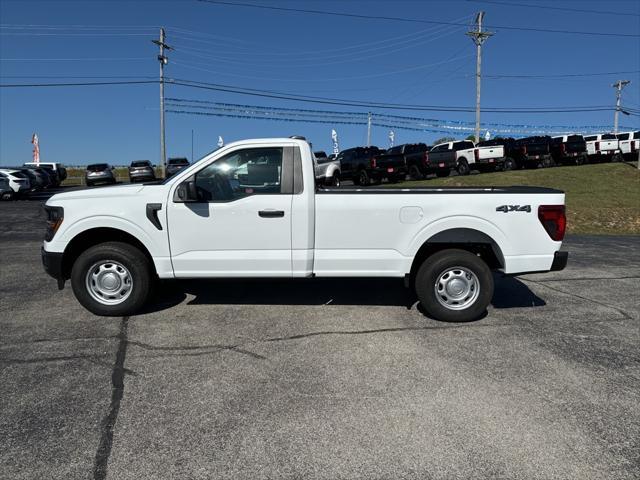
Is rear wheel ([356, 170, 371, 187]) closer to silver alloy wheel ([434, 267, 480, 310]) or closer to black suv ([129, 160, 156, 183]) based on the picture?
black suv ([129, 160, 156, 183])

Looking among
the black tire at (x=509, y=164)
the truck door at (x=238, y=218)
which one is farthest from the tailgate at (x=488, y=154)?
the truck door at (x=238, y=218)

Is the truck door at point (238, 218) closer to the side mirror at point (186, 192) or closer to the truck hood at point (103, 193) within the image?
the side mirror at point (186, 192)

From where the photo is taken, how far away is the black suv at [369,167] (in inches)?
997

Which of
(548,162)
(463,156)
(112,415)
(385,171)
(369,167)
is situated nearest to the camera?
(112,415)

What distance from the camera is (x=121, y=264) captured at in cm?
524

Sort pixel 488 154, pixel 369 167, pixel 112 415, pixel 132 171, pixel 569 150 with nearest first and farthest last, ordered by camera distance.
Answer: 1. pixel 112 415
2. pixel 369 167
3. pixel 488 154
4. pixel 569 150
5. pixel 132 171

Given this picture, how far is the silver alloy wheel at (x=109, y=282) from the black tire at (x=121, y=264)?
2 centimetres

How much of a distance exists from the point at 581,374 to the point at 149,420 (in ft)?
11.0

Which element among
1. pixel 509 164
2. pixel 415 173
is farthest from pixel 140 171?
pixel 509 164

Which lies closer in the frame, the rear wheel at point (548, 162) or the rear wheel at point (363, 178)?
the rear wheel at point (363, 178)

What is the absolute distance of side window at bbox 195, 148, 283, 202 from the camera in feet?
17.0

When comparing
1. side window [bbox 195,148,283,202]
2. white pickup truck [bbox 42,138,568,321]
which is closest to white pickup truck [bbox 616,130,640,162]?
white pickup truck [bbox 42,138,568,321]

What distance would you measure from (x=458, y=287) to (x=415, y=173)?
74.0 ft

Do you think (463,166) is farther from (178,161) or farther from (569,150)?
(178,161)
